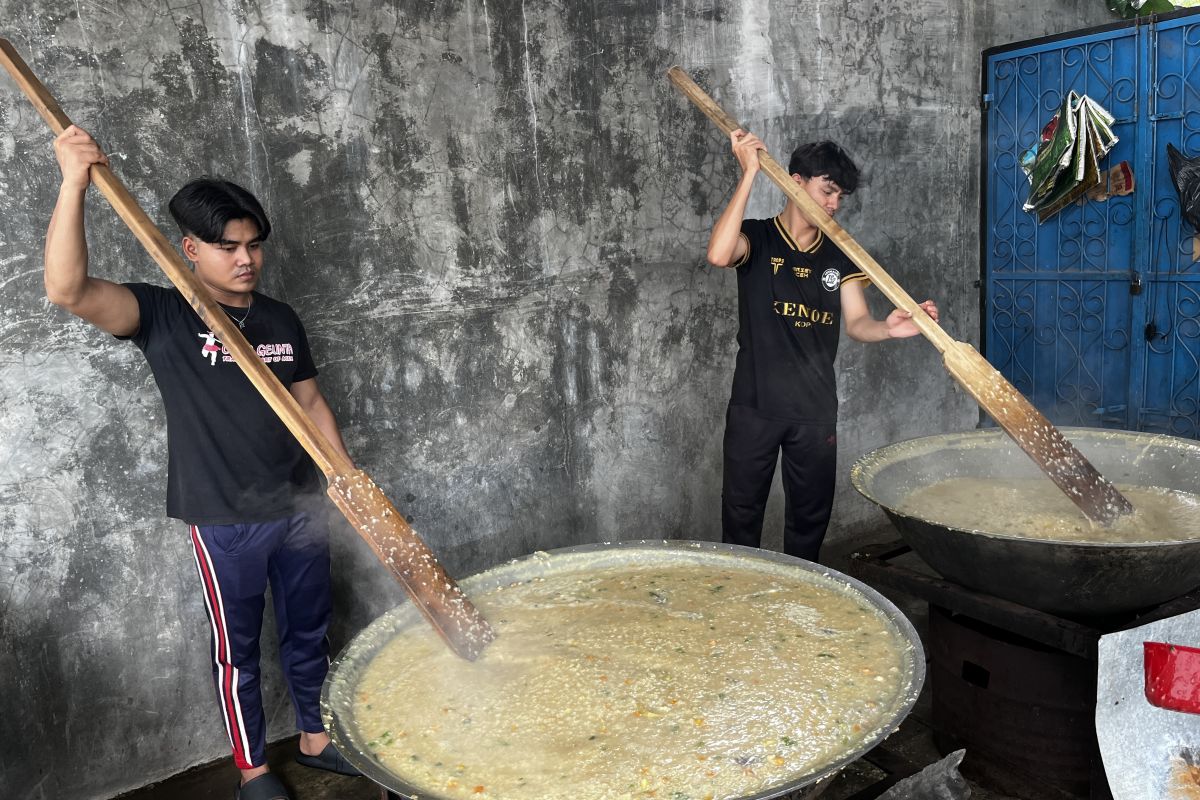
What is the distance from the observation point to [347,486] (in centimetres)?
212

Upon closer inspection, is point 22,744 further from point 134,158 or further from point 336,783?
point 134,158

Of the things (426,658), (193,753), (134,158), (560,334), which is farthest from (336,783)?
(134,158)

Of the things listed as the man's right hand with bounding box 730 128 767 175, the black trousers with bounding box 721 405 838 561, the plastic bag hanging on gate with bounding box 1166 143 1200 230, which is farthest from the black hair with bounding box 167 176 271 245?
the plastic bag hanging on gate with bounding box 1166 143 1200 230

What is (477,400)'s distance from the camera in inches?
143

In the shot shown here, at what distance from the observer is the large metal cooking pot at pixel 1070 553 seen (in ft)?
6.97

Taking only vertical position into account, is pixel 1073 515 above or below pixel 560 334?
below

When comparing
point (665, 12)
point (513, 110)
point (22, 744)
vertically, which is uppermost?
point (665, 12)

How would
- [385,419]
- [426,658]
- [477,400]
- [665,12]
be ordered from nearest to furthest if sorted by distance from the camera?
[426,658] < [385,419] < [477,400] < [665,12]

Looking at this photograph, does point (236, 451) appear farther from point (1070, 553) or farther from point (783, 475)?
point (1070, 553)

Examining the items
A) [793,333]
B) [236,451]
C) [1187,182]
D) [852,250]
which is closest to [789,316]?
[793,333]

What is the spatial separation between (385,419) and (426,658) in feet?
4.67

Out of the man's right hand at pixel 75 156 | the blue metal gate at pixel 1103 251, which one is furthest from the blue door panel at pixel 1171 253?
the man's right hand at pixel 75 156

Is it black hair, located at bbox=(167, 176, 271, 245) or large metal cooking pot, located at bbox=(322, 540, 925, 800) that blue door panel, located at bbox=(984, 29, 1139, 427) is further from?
black hair, located at bbox=(167, 176, 271, 245)

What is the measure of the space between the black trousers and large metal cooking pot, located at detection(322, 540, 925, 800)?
1.01 meters
